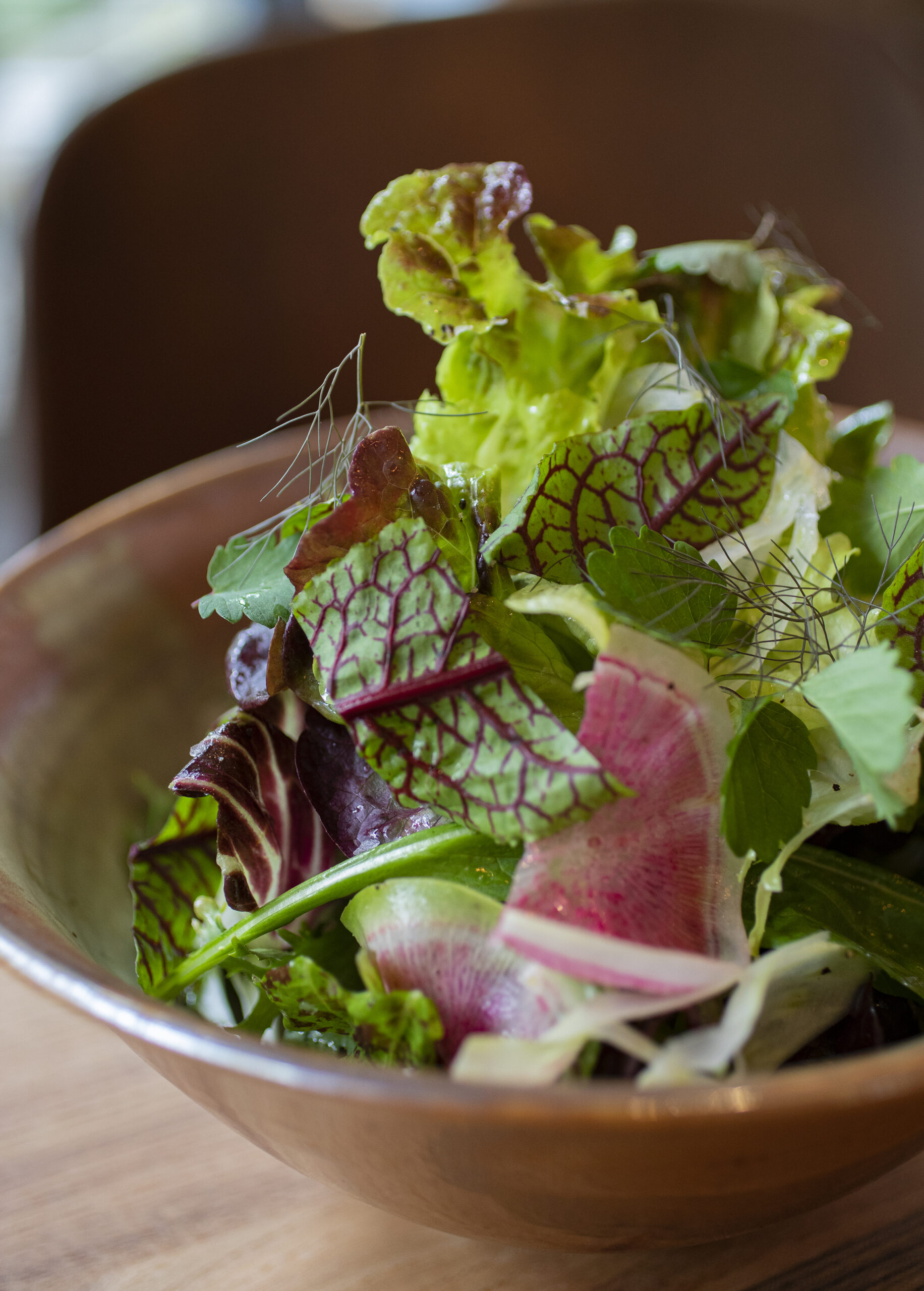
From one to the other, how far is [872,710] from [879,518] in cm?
20

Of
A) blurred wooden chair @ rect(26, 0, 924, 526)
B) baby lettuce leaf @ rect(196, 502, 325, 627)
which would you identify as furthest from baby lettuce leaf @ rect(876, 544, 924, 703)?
blurred wooden chair @ rect(26, 0, 924, 526)

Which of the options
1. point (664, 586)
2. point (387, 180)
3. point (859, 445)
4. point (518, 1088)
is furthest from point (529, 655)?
point (387, 180)

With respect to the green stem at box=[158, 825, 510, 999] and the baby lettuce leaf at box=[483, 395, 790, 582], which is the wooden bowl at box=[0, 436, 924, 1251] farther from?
the baby lettuce leaf at box=[483, 395, 790, 582]

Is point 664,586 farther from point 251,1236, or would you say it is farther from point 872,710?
point 251,1236

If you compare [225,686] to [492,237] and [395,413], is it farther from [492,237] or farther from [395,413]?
[492,237]

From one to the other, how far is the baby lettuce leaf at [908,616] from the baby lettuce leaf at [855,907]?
7cm

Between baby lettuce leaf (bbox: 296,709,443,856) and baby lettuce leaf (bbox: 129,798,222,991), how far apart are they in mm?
102

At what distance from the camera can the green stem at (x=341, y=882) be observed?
1.25 feet

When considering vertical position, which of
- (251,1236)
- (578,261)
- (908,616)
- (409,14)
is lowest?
(251,1236)

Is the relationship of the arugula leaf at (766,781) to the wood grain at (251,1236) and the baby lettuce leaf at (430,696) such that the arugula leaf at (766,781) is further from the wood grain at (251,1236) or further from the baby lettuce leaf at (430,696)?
the wood grain at (251,1236)

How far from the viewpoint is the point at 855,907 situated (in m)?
0.41

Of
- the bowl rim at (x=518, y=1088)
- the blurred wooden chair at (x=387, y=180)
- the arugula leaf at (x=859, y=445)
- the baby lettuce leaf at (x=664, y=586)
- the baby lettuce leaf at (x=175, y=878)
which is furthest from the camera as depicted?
the blurred wooden chair at (x=387, y=180)

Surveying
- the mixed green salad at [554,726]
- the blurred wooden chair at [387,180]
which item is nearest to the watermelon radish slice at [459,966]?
the mixed green salad at [554,726]

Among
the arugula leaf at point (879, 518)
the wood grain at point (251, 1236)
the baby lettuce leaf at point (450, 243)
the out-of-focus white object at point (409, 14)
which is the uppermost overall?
the out-of-focus white object at point (409, 14)
